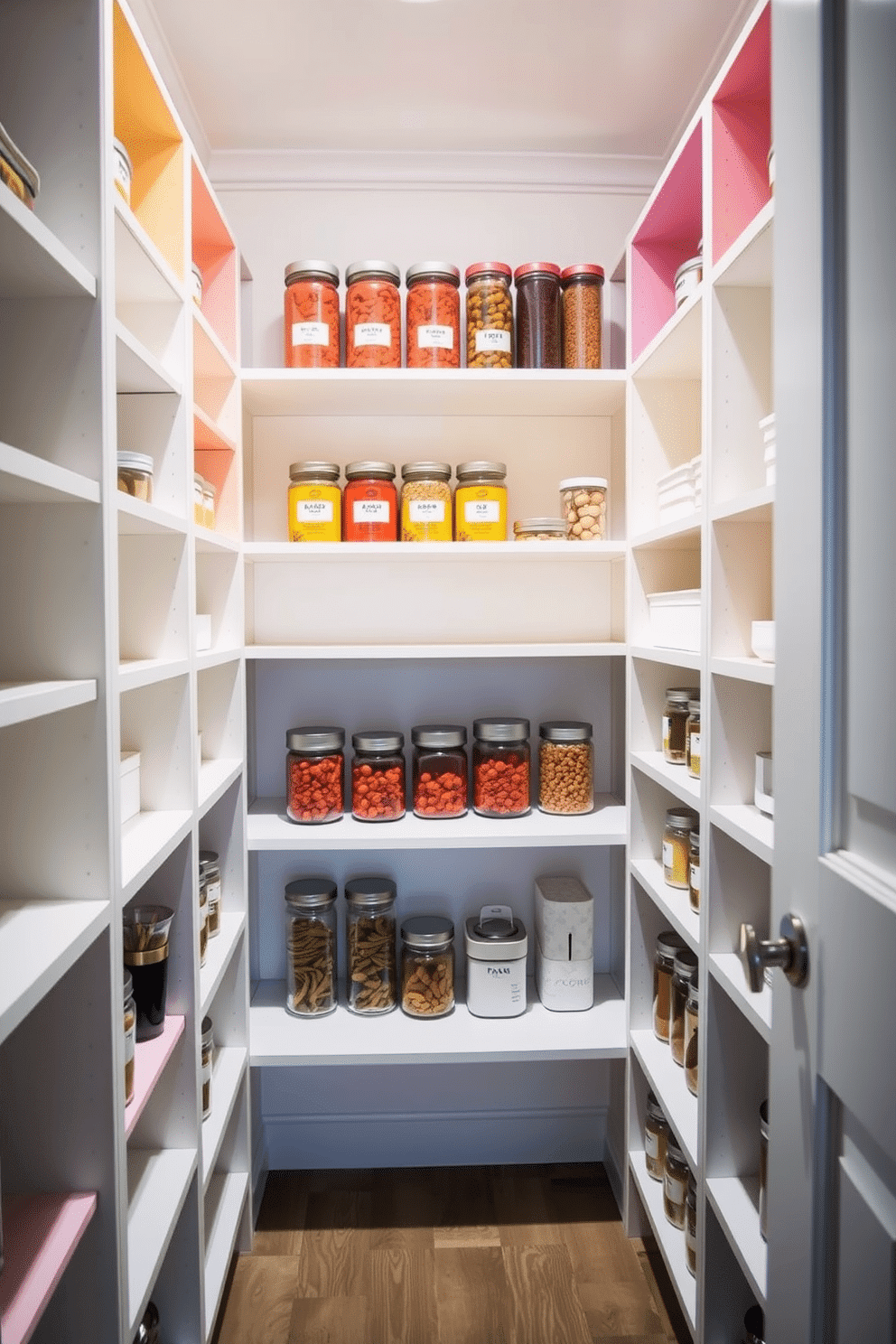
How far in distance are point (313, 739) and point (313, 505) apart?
0.52m

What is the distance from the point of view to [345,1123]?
2199mm

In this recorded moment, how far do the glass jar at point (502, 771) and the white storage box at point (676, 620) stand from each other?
379 millimetres

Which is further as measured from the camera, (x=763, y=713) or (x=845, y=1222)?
(x=763, y=713)

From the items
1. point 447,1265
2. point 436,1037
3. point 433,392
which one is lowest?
point 447,1265

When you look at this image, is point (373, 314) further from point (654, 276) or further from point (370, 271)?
point (654, 276)

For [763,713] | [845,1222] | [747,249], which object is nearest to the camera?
[845,1222]

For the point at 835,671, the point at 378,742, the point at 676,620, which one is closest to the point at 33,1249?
the point at 835,671

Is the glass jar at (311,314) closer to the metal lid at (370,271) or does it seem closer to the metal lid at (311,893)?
the metal lid at (370,271)

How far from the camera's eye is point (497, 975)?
1.98 m

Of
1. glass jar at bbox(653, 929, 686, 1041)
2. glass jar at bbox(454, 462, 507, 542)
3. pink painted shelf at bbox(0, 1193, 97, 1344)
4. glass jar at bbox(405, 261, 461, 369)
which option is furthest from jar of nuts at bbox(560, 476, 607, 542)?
pink painted shelf at bbox(0, 1193, 97, 1344)

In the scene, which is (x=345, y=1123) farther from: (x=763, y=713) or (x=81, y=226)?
(x=81, y=226)

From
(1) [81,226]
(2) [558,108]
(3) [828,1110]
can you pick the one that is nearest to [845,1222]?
(3) [828,1110]

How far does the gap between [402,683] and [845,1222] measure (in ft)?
5.14

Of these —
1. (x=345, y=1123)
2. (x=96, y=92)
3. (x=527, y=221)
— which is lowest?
(x=345, y=1123)
